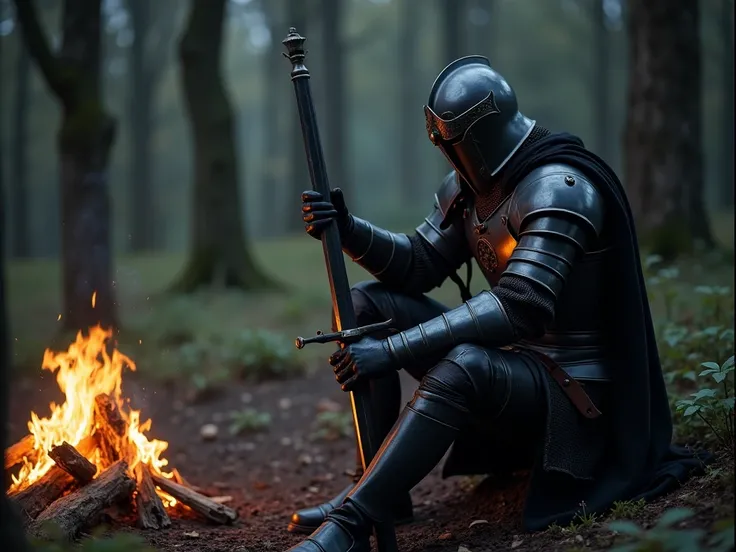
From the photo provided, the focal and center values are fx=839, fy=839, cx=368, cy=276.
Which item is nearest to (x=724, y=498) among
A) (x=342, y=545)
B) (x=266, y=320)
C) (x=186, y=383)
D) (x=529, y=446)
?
(x=529, y=446)

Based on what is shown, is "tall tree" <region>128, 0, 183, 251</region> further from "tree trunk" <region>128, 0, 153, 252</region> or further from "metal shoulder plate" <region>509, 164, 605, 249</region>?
"metal shoulder plate" <region>509, 164, 605, 249</region>

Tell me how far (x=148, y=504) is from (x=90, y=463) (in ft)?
1.07

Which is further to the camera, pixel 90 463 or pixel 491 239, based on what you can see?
pixel 90 463

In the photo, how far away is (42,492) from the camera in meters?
3.61

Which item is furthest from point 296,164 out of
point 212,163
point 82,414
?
point 82,414

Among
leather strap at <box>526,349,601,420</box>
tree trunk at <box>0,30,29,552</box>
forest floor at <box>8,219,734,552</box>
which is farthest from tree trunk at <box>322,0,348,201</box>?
tree trunk at <box>0,30,29,552</box>

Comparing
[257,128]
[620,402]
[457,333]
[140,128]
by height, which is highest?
[257,128]

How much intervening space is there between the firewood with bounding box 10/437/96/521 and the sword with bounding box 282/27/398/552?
135cm

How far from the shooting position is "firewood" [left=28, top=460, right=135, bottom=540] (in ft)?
11.0

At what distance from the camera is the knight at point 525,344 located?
311 cm

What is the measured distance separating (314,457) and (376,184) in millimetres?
31914

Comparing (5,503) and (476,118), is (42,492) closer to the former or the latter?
(5,503)

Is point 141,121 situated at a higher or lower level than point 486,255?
higher

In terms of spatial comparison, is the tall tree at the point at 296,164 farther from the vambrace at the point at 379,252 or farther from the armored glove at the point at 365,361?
the armored glove at the point at 365,361
